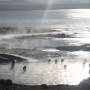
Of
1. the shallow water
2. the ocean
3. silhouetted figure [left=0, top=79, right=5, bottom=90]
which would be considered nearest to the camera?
silhouetted figure [left=0, top=79, right=5, bottom=90]

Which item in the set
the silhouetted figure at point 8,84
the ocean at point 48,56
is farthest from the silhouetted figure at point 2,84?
the ocean at point 48,56

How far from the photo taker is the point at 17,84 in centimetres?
2550

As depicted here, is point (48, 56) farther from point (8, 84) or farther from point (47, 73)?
point (8, 84)

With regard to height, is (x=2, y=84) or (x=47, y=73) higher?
(x=47, y=73)

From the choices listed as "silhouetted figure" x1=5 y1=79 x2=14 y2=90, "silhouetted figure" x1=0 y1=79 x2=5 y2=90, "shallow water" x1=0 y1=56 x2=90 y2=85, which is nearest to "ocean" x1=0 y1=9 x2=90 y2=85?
"shallow water" x1=0 y1=56 x2=90 y2=85

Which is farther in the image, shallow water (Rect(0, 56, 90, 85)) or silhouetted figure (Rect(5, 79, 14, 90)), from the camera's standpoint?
shallow water (Rect(0, 56, 90, 85))

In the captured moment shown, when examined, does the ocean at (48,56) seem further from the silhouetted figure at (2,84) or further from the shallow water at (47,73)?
the silhouetted figure at (2,84)

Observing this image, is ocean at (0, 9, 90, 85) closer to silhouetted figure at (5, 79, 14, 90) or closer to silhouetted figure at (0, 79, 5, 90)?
silhouetted figure at (5, 79, 14, 90)

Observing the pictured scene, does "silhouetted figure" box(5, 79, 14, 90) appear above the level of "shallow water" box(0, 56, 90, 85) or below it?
below

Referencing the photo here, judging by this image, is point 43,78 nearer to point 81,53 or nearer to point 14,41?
point 81,53

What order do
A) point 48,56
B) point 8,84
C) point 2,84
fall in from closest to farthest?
point 2,84 < point 8,84 < point 48,56

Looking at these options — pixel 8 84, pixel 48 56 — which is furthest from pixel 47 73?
pixel 48 56

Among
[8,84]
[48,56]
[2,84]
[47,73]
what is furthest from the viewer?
[48,56]

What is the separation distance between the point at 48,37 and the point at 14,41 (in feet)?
19.3
